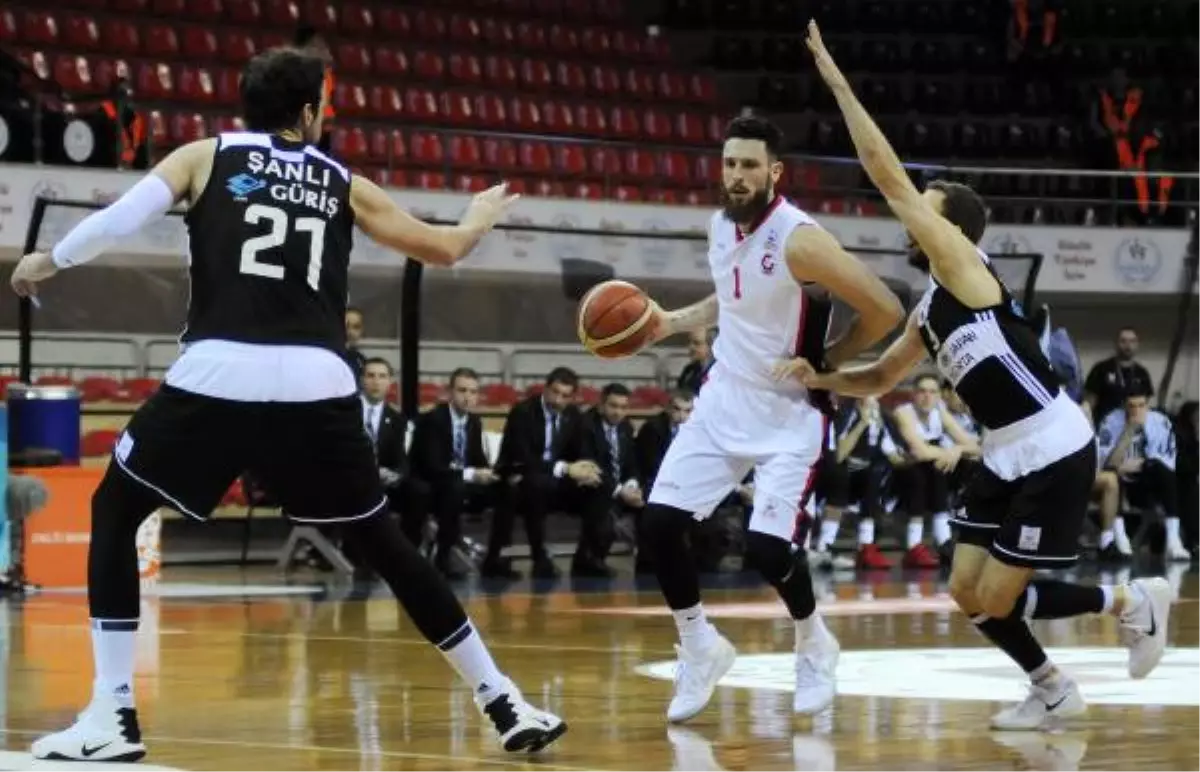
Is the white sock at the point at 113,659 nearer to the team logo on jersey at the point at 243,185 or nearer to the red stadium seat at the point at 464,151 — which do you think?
the team logo on jersey at the point at 243,185

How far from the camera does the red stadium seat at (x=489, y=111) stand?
72.4 feet

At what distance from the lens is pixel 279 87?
5.83 m

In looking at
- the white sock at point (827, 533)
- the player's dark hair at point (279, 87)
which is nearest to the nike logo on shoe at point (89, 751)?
the player's dark hair at point (279, 87)

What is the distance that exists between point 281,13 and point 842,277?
51.9ft

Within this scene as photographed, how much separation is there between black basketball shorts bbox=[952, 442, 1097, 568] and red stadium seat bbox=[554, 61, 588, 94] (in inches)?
→ 674

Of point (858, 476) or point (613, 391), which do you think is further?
point (858, 476)

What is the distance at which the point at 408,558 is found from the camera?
19.4 ft

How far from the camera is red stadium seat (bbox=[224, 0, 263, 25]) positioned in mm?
21469

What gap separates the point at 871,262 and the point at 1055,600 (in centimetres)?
1097

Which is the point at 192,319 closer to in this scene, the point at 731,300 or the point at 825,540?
the point at 731,300

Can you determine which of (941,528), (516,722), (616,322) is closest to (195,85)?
(941,528)

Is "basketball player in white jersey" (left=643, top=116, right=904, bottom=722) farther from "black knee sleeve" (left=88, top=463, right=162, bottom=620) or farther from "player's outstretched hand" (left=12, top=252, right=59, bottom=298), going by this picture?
"player's outstretched hand" (left=12, top=252, right=59, bottom=298)

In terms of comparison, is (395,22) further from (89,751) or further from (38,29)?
(89,751)

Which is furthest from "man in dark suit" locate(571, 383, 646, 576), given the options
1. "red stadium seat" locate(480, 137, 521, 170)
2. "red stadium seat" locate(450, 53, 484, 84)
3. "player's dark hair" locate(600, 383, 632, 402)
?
"red stadium seat" locate(450, 53, 484, 84)
